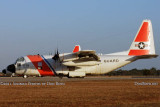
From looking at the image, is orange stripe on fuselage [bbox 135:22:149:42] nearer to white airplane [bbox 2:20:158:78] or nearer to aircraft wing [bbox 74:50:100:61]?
white airplane [bbox 2:20:158:78]

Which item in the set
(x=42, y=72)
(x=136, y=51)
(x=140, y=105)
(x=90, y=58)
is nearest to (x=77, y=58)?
(x=90, y=58)

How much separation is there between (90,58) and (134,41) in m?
8.11

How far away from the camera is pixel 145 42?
42000 mm

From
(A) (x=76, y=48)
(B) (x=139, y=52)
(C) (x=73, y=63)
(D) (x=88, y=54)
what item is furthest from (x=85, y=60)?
(A) (x=76, y=48)

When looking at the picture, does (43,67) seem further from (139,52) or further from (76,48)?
(139,52)

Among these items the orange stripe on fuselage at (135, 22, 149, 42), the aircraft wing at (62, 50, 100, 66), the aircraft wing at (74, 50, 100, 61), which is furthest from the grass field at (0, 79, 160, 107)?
the orange stripe on fuselage at (135, 22, 149, 42)

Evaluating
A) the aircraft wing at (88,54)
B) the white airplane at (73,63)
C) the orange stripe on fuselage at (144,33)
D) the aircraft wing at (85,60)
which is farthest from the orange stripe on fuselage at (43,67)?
the orange stripe on fuselage at (144,33)

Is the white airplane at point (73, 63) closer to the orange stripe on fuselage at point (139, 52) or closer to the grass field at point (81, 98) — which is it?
the orange stripe on fuselage at point (139, 52)

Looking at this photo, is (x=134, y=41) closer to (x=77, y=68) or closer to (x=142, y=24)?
(x=142, y=24)

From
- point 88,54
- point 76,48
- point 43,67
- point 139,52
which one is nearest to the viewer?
point 88,54

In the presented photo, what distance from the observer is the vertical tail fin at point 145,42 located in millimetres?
41875

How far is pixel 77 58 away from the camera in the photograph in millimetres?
38844

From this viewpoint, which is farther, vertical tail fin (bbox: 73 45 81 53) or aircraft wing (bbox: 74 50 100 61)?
vertical tail fin (bbox: 73 45 81 53)

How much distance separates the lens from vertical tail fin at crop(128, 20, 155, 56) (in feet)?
137
